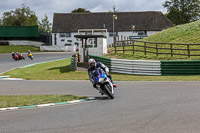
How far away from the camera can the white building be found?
79.2 m

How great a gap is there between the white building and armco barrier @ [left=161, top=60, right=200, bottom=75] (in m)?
55.3

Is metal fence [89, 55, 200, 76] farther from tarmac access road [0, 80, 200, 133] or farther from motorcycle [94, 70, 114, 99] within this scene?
motorcycle [94, 70, 114, 99]

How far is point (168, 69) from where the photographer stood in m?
23.4

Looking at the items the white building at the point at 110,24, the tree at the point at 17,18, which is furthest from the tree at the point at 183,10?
the tree at the point at 17,18

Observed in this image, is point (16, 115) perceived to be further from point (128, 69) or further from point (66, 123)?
point (128, 69)

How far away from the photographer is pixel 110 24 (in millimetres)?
79812

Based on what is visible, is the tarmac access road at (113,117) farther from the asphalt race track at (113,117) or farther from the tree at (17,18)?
the tree at (17,18)

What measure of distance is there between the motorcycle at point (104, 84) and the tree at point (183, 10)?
8376 centimetres

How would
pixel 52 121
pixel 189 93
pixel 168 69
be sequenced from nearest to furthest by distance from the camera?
pixel 52 121 < pixel 189 93 < pixel 168 69

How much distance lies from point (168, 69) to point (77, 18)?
60790 millimetres


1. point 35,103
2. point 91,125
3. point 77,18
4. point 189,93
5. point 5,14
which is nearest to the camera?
point 91,125

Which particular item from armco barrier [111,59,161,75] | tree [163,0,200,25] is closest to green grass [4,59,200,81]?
armco barrier [111,59,161,75]

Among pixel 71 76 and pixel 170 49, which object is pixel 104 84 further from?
pixel 170 49

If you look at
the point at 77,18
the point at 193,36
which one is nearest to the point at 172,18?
the point at 77,18
